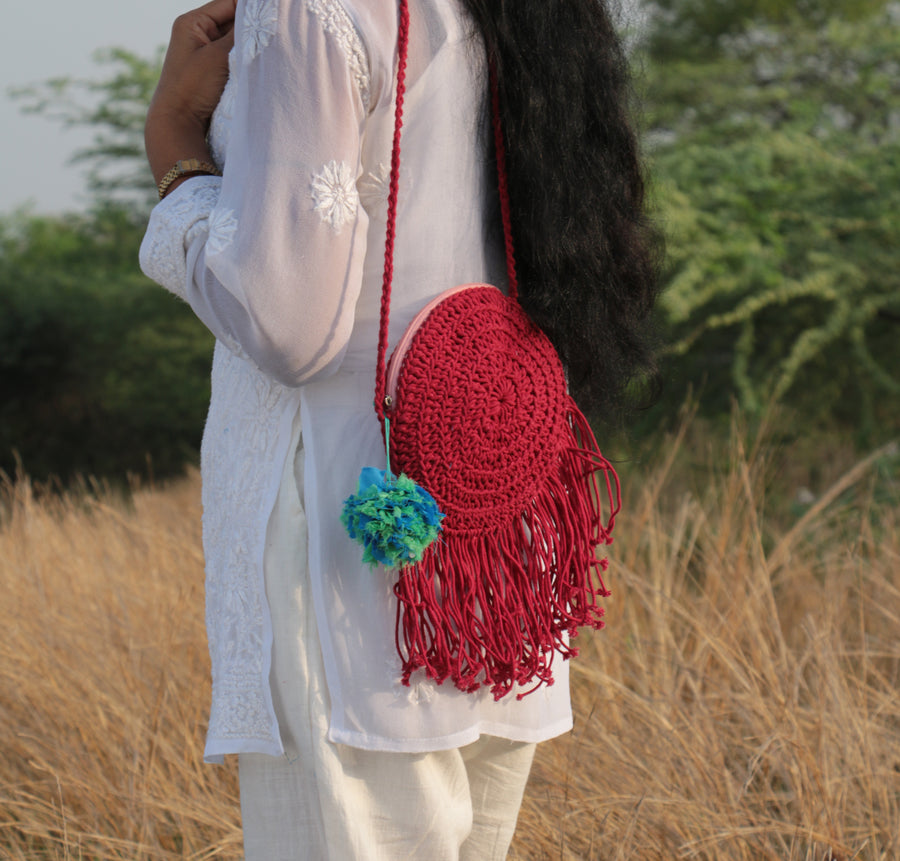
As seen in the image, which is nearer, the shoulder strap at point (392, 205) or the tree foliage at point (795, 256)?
the shoulder strap at point (392, 205)

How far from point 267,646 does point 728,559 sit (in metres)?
1.71

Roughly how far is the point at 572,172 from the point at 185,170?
413 millimetres

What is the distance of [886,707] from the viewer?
197cm

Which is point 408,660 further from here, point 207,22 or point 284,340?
point 207,22

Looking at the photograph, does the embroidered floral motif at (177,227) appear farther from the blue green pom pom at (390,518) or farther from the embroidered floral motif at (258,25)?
the blue green pom pom at (390,518)

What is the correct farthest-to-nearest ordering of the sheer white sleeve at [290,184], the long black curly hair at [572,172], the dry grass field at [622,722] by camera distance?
the dry grass field at [622,722], the long black curly hair at [572,172], the sheer white sleeve at [290,184]

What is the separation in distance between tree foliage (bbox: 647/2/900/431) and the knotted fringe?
Answer: 2411 mm

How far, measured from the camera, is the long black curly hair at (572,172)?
102 cm

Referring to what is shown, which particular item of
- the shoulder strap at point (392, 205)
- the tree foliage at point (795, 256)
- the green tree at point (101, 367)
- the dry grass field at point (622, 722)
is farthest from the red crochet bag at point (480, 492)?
the green tree at point (101, 367)

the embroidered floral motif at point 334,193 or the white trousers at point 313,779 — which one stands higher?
the embroidered floral motif at point 334,193

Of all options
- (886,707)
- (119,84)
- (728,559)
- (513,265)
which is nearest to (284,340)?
(513,265)

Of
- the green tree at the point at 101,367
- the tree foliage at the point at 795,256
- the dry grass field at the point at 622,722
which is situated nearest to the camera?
the dry grass field at the point at 622,722

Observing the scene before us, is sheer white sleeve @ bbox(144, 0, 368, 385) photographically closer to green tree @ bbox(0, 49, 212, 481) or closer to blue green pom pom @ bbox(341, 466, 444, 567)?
blue green pom pom @ bbox(341, 466, 444, 567)

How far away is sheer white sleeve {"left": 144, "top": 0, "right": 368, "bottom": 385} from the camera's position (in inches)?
34.8
